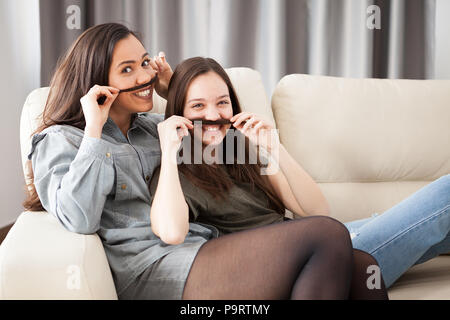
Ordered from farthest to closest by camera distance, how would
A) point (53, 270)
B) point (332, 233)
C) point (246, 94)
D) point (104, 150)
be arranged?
point (246, 94), point (104, 150), point (332, 233), point (53, 270)

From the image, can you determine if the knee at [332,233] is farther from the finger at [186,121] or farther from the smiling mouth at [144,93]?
the smiling mouth at [144,93]

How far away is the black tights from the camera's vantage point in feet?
3.11

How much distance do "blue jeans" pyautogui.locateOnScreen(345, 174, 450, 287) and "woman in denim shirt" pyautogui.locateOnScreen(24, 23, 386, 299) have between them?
0.31ft

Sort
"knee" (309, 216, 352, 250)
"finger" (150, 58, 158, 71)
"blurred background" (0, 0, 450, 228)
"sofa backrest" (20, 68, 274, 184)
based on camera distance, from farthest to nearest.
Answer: "blurred background" (0, 0, 450, 228), "sofa backrest" (20, 68, 274, 184), "finger" (150, 58, 158, 71), "knee" (309, 216, 352, 250)

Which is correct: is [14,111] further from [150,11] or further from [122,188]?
[122,188]

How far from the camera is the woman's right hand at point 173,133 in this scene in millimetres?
1150

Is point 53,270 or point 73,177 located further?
point 73,177

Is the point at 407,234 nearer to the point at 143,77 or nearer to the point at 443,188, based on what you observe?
the point at 443,188

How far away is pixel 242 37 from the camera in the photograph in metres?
2.15

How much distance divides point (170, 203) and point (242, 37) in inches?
49.5

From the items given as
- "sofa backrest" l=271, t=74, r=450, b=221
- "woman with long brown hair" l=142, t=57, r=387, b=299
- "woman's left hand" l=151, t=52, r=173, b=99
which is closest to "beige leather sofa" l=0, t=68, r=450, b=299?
"sofa backrest" l=271, t=74, r=450, b=221

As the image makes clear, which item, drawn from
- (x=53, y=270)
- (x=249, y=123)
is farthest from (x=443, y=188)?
(x=53, y=270)

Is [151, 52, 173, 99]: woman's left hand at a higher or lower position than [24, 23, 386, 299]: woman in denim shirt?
higher

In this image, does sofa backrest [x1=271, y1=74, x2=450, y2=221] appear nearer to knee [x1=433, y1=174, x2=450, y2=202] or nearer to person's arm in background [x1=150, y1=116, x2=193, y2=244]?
knee [x1=433, y1=174, x2=450, y2=202]
